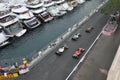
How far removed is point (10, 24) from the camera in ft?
245

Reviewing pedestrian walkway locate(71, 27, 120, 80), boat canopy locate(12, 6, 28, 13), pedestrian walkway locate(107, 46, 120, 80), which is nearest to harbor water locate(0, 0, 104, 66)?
boat canopy locate(12, 6, 28, 13)

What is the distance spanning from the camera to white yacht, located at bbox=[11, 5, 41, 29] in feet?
262

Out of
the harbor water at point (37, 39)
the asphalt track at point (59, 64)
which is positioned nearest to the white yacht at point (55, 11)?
the harbor water at point (37, 39)

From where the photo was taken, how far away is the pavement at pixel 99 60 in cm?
4897

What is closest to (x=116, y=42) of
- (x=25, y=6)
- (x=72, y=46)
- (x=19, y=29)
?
(x=72, y=46)

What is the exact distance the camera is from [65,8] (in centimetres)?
9244

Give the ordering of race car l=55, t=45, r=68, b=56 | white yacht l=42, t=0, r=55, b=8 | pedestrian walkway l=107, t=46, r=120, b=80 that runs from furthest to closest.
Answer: white yacht l=42, t=0, r=55, b=8
race car l=55, t=45, r=68, b=56
pedestrian walkway l=107, t=46, r=120, b=80

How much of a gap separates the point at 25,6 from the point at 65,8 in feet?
51.7

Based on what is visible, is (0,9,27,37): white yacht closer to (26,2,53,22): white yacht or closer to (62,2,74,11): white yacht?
(26,2,53,22): white yacht

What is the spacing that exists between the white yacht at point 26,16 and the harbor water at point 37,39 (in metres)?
1.87

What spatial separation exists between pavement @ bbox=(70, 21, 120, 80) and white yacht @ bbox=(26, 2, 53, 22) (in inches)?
1058

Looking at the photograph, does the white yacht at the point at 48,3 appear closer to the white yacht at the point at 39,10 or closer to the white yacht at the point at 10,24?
the white yacht at the point at 39,10

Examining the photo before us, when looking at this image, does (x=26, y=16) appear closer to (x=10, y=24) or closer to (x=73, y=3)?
(x=10, y=24)

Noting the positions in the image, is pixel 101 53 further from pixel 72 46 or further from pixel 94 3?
pixel 94 3
